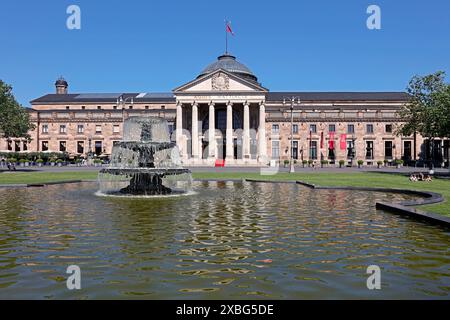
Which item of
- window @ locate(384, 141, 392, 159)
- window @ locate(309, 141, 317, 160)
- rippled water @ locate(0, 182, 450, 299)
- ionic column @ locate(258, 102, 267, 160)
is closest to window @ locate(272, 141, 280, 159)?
ionic column @ locate(258, 102, 267, 160)

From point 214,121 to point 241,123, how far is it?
6.63 m

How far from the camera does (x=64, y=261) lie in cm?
743

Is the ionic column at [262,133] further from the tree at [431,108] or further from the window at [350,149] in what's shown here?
the tree at [431,108]

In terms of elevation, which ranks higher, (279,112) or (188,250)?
(279,112)

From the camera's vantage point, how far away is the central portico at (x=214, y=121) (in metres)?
80.0

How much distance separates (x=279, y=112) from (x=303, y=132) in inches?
261

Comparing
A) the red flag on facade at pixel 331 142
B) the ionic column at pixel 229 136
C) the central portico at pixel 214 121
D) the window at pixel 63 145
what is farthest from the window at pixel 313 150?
the window at pixel 63 145

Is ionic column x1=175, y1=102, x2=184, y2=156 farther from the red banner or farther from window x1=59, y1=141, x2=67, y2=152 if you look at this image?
the red banner

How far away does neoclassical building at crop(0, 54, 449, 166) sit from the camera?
80.6 m

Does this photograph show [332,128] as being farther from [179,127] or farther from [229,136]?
[179,127]

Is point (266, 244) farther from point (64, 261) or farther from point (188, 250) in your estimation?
point (64, 261)

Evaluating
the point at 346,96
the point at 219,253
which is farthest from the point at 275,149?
the point at 219,253

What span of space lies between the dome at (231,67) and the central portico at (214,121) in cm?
871
